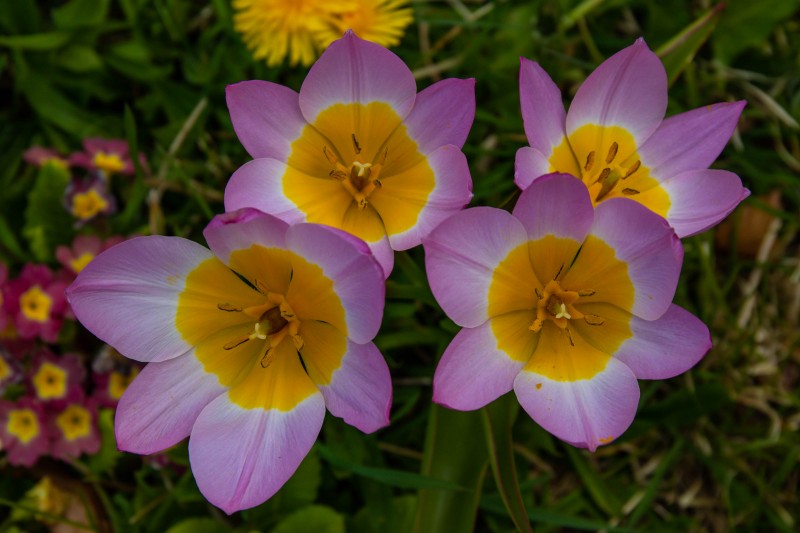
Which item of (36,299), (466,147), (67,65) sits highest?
(67,65)

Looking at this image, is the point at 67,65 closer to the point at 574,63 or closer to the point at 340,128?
the point at 340,128

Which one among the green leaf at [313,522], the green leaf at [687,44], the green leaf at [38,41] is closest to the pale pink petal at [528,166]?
the green leaf at [687,44]

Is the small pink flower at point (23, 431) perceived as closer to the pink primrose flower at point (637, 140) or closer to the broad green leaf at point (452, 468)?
the broad green leaf at point (452, 468)

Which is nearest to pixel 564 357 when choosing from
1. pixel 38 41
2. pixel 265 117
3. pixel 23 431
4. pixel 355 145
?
pixel 355 145

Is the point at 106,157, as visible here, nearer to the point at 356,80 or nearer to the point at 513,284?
the point at 356,80

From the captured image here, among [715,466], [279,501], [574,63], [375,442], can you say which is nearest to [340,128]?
[375,442]
